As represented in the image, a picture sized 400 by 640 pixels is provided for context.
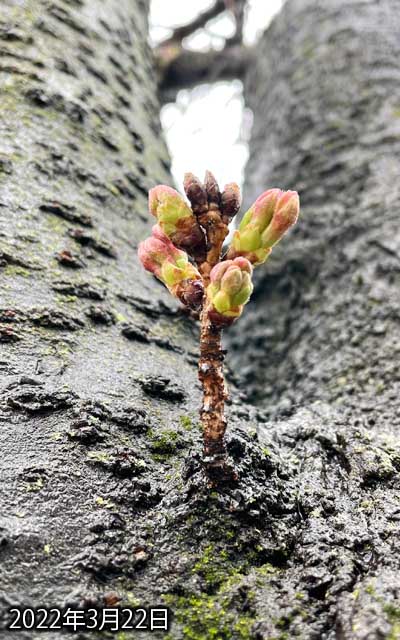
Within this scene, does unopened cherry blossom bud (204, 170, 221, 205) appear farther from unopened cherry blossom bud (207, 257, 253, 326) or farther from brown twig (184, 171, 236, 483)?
unopened cherry blossom bud (207, 257, 253, 326)

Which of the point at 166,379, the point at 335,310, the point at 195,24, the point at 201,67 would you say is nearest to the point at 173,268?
the point at 166,379

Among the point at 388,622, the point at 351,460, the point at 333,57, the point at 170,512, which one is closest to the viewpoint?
the point at 388,622

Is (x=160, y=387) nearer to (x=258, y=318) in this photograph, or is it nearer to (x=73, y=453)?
(x=73, y=453)

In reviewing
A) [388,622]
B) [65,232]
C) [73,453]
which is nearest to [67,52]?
[65,232]

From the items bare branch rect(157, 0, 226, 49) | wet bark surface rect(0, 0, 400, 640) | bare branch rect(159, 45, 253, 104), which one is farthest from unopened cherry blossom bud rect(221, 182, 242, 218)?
bare branch rect(157, 0, 226, 49)

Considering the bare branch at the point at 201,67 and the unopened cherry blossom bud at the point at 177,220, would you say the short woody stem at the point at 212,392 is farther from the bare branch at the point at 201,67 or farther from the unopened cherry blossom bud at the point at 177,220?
the bare branch at the point at 201,67

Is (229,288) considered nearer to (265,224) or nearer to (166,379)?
(265,224)
